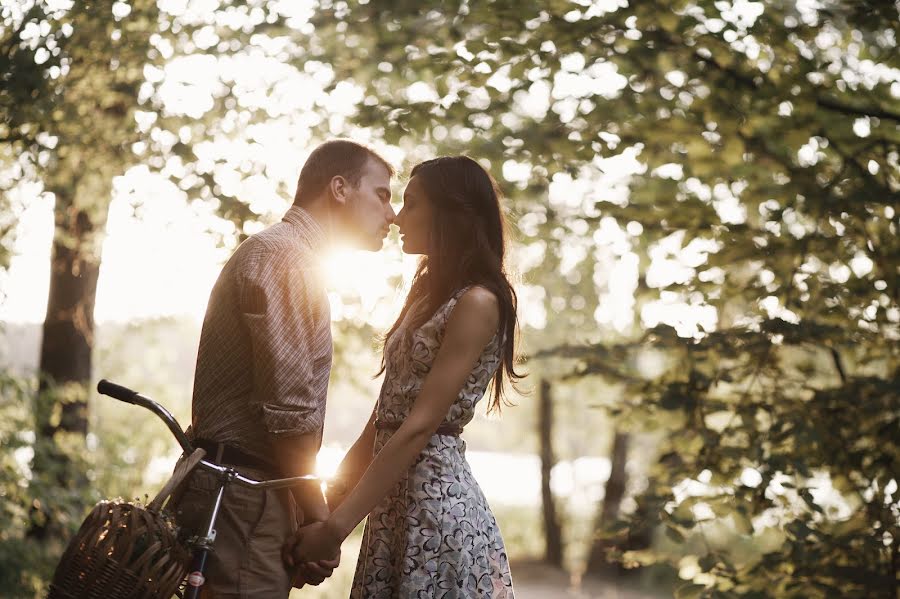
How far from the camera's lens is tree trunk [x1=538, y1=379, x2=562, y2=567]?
20.0m

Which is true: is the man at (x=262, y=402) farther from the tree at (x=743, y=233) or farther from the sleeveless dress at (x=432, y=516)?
the tree at (x=743, y=233)

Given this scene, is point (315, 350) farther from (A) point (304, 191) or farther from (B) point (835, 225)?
(B) point (835, 225)

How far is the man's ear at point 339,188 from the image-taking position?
115 inches

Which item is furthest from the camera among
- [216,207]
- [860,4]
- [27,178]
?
[27,178]

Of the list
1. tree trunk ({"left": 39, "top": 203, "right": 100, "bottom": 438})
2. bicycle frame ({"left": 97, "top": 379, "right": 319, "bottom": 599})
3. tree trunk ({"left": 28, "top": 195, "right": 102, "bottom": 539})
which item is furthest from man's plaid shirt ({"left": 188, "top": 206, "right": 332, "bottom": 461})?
tree trunk ({"left": 39, "top": 203, "right": 100, "bottom": 438})

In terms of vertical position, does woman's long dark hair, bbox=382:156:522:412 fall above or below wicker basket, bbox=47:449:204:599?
above

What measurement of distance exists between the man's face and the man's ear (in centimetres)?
1

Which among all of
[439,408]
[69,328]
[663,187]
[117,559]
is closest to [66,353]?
[69,328]

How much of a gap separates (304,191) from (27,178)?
485 centimetres

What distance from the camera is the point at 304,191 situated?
2945 mm

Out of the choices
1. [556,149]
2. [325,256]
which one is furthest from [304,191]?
[556,149]

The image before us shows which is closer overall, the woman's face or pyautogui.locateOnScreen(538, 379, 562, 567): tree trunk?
the woman's face

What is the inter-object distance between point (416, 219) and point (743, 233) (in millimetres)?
2139

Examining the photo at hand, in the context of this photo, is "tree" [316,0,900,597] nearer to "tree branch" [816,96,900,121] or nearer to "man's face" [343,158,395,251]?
"tree branch" [816,96,900,121]
